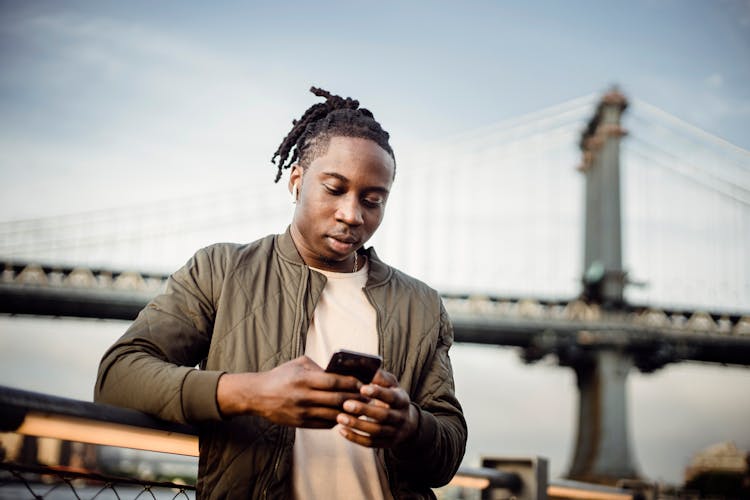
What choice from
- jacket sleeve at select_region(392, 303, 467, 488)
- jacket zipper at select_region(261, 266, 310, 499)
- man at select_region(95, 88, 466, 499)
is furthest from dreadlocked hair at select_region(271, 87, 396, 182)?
jacket sleeve at select_region(392, 303, 467, 488)

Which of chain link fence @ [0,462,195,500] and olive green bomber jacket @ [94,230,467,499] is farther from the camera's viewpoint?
olive green bomber jacket @ [94,230,467,499]

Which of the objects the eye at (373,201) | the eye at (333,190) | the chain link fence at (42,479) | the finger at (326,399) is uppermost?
the eye at (333,190)

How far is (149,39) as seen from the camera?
18094 mm

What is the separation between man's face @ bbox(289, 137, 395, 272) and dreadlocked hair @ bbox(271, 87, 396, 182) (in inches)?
0.9

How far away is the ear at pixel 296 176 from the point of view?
1420mm

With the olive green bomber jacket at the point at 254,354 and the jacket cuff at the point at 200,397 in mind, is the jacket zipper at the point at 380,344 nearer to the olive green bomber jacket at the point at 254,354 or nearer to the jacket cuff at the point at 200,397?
the olive green bomber jacket at the point at 254,354

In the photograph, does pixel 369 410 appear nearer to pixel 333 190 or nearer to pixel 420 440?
pixel 420 440

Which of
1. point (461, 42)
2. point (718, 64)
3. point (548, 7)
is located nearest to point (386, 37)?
point (461, 42)

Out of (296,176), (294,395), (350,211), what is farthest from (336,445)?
(296,176)

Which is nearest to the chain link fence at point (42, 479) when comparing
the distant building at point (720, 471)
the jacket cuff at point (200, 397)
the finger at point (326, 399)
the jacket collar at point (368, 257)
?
the jacket cuff at point (200, 397)

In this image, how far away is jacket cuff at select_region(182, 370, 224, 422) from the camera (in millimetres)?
1056

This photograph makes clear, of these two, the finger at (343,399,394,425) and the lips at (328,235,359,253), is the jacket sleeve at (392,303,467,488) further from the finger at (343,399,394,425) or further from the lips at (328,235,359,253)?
the lips at (328,235,359,253)

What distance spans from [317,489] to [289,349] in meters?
0.20

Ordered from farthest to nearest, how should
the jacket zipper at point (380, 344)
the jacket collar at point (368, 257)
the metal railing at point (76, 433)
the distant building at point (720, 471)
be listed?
the distant building at point (720, 471) → the jacket collar at point (368, 257) → the jacket zipper at point (380, 344) → the metal railing at point (76, 433)
